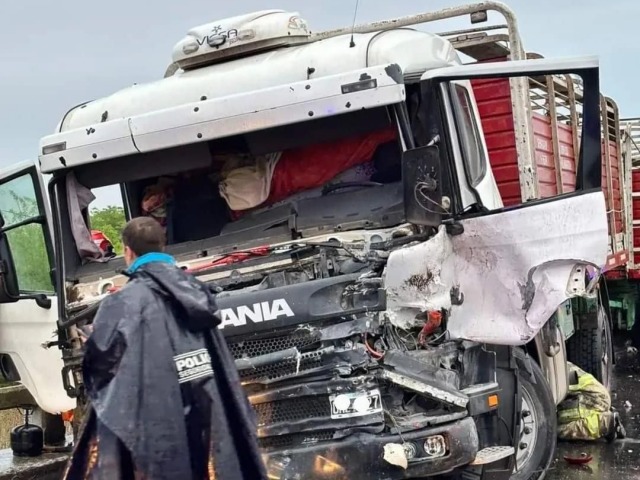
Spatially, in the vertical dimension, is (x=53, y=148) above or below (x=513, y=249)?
above

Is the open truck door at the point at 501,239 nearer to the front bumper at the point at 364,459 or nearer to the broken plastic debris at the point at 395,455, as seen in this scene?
the front bumper at the point at 364,459

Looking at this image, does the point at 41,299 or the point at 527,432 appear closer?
the point at 527,432

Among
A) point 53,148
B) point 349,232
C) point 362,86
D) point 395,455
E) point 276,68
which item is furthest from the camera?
point 53,148

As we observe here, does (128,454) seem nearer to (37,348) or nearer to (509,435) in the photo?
(509,435)

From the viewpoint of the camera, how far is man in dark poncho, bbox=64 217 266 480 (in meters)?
2.96

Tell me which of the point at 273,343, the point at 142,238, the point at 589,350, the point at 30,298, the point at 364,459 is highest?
the point at 142,238

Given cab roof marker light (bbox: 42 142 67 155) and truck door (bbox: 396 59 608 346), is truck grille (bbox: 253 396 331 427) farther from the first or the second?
cab roof marker light (bbox: 42 142 67 155)

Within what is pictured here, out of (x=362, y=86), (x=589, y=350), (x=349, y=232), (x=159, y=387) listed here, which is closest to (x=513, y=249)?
(x=349, y=232)

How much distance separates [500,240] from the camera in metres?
4.60

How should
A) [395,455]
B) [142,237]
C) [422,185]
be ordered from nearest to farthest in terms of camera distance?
1. [142,237]
2. [395,455]
3. [422,185]

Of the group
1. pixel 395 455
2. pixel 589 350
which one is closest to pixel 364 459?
pixel 395 455

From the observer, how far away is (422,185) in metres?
4.34

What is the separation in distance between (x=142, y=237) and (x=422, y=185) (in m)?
1.64

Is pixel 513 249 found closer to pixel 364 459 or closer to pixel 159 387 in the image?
pixel 364 459
